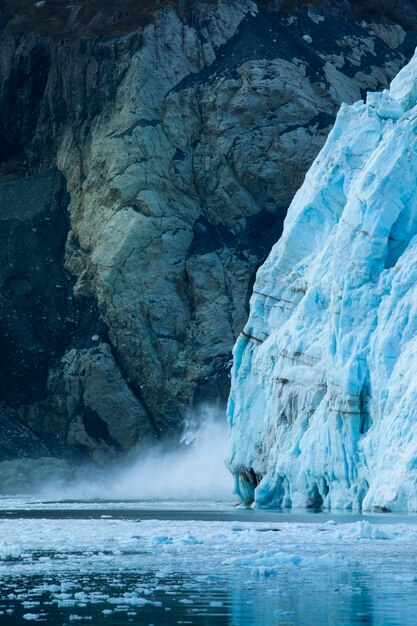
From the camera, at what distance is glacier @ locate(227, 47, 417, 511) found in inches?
1144

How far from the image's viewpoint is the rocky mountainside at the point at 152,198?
189 feet

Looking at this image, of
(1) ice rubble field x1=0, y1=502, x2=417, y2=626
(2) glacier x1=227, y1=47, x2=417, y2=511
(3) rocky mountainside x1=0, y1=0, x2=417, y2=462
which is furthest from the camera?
(3) rocky mountainside x1=0, y1=0, x2=417, y2=462

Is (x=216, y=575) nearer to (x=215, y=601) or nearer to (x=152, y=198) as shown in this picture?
(x=215, y=601)

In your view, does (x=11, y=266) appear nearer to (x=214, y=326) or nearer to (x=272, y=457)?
(x=214, y=326)

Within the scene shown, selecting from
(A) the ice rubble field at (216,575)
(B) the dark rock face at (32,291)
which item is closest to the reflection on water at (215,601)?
(A) the ice rubble field at (216,575)

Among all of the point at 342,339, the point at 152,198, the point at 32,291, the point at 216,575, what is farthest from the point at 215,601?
the point at 32,291

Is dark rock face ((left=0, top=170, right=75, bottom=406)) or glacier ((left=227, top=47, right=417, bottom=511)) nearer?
glacier ((left=227, top=47, right=417, bottom=511))

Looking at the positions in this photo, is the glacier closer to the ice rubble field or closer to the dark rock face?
the ice rubble field

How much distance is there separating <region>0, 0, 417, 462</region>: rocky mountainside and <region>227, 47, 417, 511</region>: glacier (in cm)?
1980

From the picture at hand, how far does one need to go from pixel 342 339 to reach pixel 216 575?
1577 centimetres

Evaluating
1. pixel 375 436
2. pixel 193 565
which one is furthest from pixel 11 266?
pixel 193 565

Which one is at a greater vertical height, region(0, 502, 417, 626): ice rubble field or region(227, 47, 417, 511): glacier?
region(227, 47, 417, 511): glacier

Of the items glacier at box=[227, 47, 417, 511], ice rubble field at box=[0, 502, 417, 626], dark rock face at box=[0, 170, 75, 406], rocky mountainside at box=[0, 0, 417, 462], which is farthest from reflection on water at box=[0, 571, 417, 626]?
dark rock face at box=[0, 170, 75, 406]

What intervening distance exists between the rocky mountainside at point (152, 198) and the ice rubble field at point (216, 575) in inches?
1326
